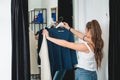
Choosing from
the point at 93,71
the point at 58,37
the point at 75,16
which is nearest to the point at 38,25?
the point at 58,37

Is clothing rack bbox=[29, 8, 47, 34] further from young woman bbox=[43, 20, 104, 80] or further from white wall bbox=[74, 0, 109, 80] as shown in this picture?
white wall bbox=[74, 0, 109, 80]

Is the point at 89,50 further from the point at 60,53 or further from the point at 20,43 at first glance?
the point at 20,43

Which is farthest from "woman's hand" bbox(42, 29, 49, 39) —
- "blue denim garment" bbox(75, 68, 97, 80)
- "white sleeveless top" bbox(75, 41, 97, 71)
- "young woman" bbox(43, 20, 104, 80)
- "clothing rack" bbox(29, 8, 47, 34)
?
"blue denim garment" bbox(75, 68, 97, 80)

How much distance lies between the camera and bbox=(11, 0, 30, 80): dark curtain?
275cm

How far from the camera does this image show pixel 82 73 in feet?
9.65

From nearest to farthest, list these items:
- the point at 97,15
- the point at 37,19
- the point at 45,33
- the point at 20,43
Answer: the point at 20,43, the point at 45,33, the point at 37,19, the point at 97,15

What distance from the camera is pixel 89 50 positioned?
2879 mm

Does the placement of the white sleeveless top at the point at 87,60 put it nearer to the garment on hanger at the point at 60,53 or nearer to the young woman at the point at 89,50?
the young woman at the point at 89,50

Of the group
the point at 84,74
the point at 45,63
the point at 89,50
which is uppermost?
the point at 89,50

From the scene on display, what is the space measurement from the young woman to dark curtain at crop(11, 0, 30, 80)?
251 millimetres
